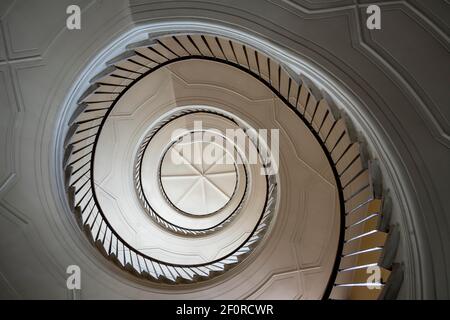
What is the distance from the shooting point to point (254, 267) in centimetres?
731

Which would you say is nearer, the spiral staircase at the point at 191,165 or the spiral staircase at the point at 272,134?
the spiral staircase at the point at 272,134

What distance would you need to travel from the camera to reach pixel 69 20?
3.91m

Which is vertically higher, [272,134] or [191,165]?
[191,165]

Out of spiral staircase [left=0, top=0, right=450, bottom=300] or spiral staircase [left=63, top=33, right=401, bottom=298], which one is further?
spiral staircase [left=63, top=33, right=401, bottom=298]

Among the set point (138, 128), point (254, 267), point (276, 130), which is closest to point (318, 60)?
point (276, 130)

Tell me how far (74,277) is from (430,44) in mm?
5408

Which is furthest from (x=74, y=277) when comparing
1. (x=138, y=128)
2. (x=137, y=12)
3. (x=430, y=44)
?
(x=430, y=44)

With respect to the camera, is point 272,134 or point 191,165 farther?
point 191,165

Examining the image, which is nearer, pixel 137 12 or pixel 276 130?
pixel 137 12

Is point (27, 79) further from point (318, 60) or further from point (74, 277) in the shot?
point (318, 60)
